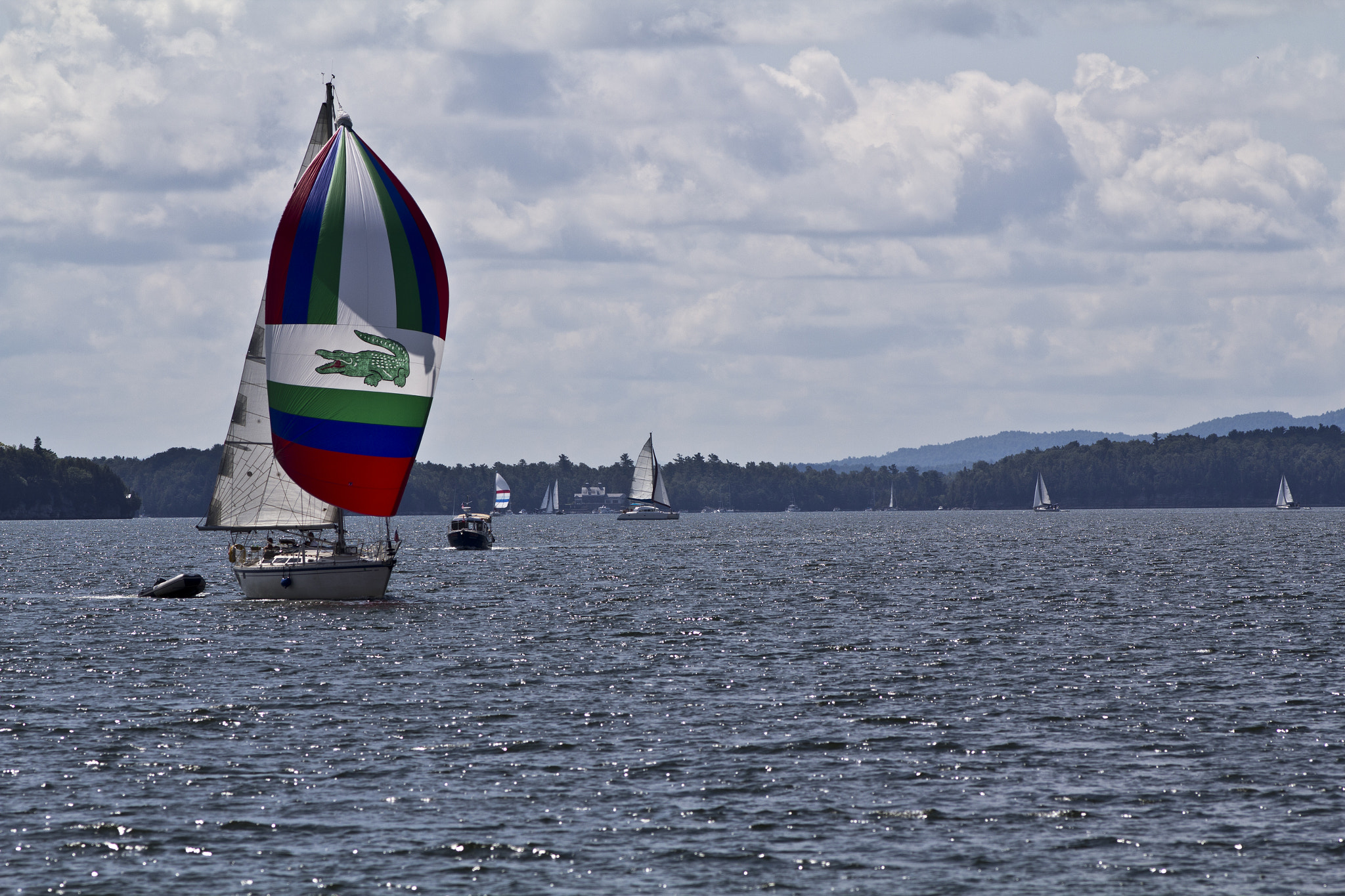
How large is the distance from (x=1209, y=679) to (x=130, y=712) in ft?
80.2

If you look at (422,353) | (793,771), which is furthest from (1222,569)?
(793,771)

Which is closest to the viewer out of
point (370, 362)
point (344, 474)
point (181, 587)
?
point (370, 362)

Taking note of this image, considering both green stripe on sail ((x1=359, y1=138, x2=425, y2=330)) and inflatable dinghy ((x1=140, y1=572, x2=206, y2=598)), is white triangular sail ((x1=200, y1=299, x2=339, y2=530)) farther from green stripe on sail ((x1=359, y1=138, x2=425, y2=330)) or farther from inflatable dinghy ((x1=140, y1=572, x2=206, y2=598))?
inflatable dinghy ((x1=140, y1=572, x2=206, y2=598))

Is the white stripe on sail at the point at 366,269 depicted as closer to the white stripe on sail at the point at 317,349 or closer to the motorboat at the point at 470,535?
the white stripe on sail at the point at 317,349

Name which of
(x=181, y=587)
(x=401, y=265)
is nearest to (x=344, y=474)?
(x=401, y=265)

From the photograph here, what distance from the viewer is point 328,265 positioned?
175 feet

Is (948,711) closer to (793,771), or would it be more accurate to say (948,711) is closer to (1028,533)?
(793,771)

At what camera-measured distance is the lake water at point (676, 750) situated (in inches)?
804

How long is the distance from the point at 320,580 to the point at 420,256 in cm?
1186

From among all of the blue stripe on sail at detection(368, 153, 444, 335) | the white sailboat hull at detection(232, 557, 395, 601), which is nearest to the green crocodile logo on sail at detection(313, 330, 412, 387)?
the blue stripe on sail at detection(368, 153, 444, 335)

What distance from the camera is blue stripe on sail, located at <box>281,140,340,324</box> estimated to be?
2105 inches

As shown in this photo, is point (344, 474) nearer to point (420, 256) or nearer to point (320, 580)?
point (320, 580)

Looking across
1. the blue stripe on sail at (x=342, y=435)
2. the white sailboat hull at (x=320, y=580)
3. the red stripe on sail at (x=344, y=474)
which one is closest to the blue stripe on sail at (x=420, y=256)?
the blue stripe on sail at (x=342, y=435)

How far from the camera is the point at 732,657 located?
4238 centimetres
